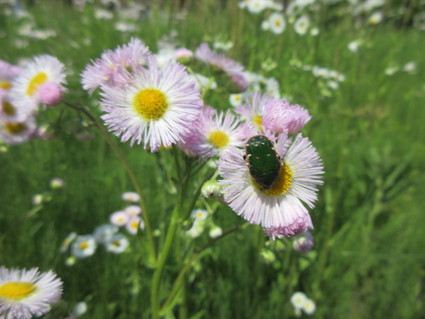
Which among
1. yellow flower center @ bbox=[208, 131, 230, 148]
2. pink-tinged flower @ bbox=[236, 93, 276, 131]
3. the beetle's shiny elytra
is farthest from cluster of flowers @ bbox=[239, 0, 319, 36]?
the beetle's shiny elytra

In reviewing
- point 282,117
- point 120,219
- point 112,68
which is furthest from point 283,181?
point 120,219

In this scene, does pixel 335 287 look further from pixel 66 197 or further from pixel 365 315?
pixel 66 197

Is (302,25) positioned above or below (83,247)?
above

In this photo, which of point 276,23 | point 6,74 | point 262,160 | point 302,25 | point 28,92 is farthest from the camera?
point 276,23

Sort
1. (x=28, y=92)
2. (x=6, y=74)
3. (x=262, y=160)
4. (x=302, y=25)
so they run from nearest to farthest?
(x=262, y=160)
(x=28, y=92)
(x=6, y=74)
(x=302, y=25)

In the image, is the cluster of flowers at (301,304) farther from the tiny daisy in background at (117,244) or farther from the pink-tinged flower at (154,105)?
the pink-tinged flower at (154,105)

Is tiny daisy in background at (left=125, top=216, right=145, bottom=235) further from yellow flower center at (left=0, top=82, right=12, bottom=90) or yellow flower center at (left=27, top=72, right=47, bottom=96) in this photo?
yellow flower center at (left=0, top=82, right=12, bottom=90)

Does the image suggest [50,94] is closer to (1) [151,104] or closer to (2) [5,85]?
(1) [151,104]
